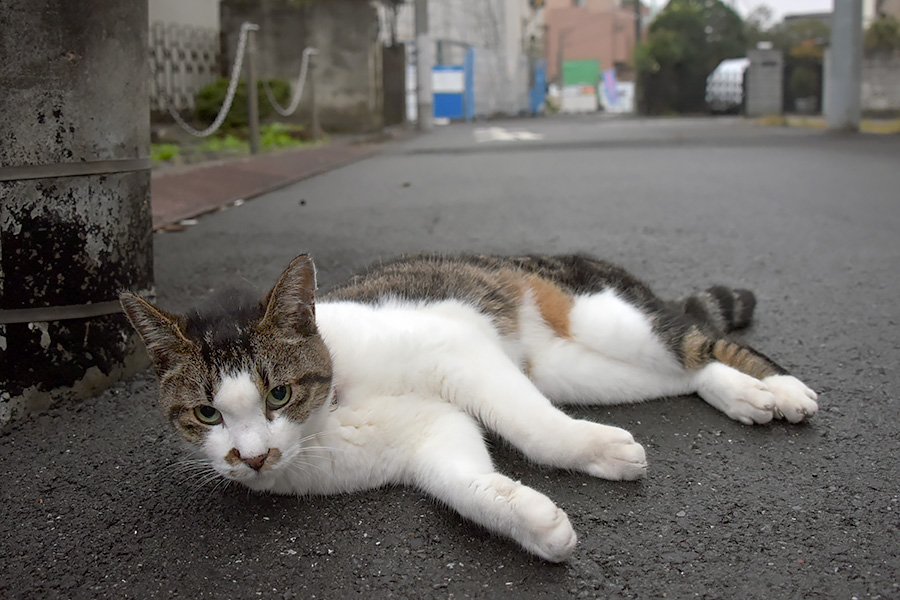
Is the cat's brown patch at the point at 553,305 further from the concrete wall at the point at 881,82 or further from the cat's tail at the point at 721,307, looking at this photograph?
the concrete wall at the point at 881,82

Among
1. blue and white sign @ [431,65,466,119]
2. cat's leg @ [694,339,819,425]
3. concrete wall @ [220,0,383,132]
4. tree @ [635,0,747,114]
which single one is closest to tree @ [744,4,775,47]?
tree @ [635,0,747,114]

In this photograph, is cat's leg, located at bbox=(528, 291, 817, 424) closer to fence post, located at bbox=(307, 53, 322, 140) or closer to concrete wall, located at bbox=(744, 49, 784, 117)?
fence post, located at bbox=(307, 53, 322, 140)

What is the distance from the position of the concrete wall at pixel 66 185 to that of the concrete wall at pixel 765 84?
2649cm

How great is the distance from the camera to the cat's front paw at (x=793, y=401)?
8.25 ft

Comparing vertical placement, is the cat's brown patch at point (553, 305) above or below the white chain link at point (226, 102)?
below

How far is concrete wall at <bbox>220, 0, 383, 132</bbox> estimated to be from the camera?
15289mm

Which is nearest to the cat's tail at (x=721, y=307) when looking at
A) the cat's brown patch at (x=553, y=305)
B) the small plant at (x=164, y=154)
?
the cat's brown patch at (x=553, y=305)

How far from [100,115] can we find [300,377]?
1.42 metres

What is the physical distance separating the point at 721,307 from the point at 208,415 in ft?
7.06

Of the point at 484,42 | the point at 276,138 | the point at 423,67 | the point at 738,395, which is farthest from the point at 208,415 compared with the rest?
the point at 484,42

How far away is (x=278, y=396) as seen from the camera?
2.00 metres

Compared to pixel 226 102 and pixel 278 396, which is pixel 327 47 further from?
pixel 278 396

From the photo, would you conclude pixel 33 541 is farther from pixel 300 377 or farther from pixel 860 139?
pixel 860 139

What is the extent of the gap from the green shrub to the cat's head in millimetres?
10445
